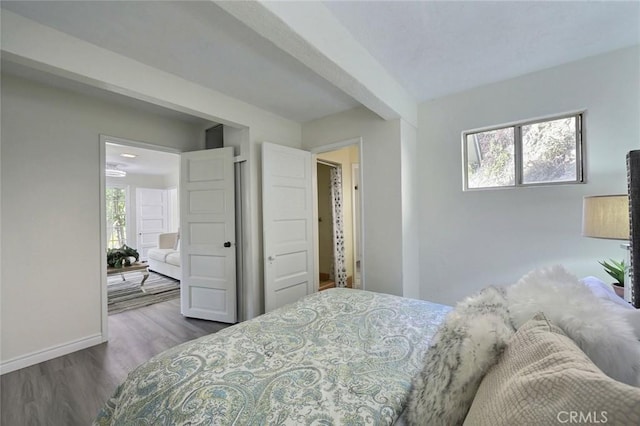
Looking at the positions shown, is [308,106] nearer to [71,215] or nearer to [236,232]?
[236,232]

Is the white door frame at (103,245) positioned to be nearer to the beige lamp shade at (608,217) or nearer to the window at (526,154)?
the window at (526,154)

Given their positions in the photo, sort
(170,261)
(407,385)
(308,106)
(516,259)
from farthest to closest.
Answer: (170,261) → (308,106) → (516,259) → (407,385)

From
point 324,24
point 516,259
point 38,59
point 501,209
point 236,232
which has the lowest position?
point 516,259

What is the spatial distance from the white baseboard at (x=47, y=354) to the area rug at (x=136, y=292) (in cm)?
94

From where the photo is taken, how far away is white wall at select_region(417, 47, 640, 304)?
77.6 inches

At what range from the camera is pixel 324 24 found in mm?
1573

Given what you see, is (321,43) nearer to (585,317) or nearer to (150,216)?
(585,317)

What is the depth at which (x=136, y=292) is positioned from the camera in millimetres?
4320

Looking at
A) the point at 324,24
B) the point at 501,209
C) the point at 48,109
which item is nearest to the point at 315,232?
the point at 501,209

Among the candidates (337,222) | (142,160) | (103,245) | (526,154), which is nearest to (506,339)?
(526,154)

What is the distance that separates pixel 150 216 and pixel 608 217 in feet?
27.0

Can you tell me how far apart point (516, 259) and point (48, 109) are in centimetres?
457

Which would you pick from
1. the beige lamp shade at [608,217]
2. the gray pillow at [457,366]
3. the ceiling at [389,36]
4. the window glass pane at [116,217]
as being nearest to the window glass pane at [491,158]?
the ceiling at [389,36]

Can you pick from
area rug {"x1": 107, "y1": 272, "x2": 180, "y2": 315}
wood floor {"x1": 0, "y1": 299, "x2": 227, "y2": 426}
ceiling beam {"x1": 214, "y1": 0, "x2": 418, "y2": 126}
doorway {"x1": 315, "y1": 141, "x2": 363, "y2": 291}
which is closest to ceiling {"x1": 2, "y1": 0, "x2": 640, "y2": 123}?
ceiling beam {"x1": 214, "y1": 0, "x2": 418, "y2": 126}
